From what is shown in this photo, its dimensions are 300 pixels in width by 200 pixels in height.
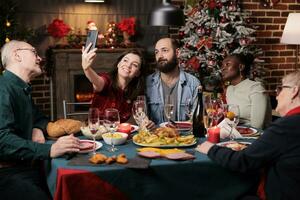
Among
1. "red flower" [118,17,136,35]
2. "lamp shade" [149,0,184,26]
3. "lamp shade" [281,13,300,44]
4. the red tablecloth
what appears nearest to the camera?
the red tablecloth

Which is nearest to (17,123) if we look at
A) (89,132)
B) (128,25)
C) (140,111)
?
(89,132)

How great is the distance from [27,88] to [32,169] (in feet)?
1.45

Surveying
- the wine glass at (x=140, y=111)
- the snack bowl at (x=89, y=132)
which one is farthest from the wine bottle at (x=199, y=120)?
the snack bowl at (x=89, y=132)

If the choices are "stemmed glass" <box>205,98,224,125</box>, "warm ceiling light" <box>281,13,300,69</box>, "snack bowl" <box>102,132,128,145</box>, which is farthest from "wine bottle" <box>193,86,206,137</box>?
"warm ceiling light" <box>281,13,300,69</box>

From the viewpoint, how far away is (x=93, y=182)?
5.77ft

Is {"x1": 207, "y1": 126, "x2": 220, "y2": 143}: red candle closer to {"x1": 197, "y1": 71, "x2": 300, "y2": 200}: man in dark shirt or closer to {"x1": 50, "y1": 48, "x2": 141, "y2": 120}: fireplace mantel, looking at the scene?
{"x1": 197, "y1": 71, "x2": 300, "y2": 200}: man in dark shirt

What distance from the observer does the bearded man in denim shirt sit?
3074mm

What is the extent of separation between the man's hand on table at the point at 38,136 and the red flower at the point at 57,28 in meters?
2.69

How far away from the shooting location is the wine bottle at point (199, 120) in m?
2.38

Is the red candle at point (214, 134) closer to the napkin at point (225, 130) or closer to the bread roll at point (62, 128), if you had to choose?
the napkin at point (225, 130)

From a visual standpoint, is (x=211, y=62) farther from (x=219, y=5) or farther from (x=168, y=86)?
Answer: (x=168, y=86)

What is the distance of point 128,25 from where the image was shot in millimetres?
5195

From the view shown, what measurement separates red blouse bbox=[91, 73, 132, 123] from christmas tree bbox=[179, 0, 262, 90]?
217 cm

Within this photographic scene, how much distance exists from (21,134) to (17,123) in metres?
0.06
